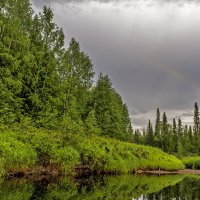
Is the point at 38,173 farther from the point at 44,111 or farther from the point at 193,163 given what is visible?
the point at 193,163

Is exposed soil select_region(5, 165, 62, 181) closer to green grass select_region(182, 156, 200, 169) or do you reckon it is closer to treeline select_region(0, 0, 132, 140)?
treeline select_region(0, 0, 132, 140)

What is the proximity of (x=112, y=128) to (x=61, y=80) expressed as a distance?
1924 cm

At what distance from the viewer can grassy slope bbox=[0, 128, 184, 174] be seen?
27.6 meters

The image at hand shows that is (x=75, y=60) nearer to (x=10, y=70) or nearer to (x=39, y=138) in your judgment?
(x=10, y=70)

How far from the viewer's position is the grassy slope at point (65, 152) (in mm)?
27625

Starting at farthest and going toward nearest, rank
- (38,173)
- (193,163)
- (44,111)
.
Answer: (193,163) → (44,111) → (38,173)

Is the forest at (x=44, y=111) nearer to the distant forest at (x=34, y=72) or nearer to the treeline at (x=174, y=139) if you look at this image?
the distant forest at (x=34, y=72)

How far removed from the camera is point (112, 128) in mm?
71000

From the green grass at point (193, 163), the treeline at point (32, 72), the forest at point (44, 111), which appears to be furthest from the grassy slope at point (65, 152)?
the green grass at point (193, 163)

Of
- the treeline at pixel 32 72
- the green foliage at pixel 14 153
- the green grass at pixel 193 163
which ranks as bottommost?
the green foliage at pixel 14 153

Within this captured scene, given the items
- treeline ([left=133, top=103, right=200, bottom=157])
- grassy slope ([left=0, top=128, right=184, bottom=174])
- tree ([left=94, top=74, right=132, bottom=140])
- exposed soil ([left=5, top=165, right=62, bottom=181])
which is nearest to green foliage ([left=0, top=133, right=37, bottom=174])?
grassy slope ([left=0, top=128, right=184, bottom=174])

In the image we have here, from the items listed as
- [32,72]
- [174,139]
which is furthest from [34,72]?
[174,139]

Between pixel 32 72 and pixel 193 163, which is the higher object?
pixel 32 72

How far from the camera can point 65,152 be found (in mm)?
32281
